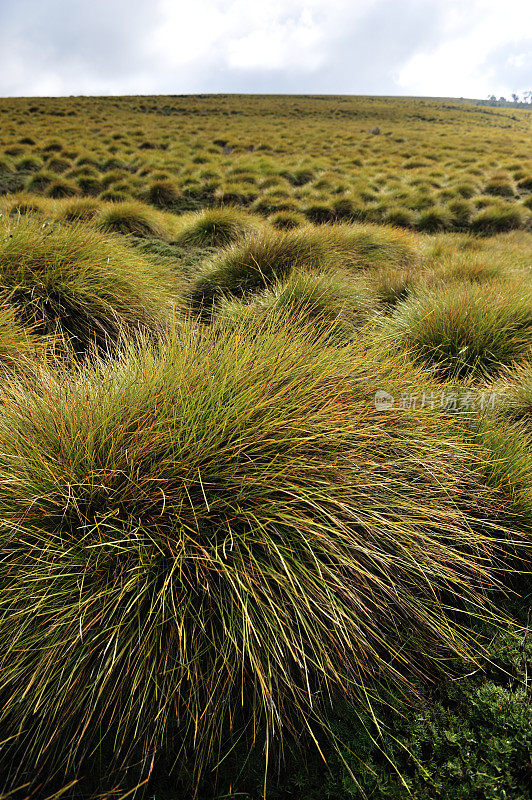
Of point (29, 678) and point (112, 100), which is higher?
point (112, 100)

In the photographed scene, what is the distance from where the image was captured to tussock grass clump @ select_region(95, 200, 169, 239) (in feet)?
18.1

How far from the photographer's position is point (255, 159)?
38.8 feet

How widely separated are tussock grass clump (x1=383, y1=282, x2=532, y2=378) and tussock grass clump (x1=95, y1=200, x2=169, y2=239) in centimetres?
402

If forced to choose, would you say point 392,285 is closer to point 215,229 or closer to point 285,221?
point 215,229

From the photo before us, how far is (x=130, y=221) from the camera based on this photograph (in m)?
5.61

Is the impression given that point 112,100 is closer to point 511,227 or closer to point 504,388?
point 511,227

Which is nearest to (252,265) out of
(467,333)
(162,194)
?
(467,333)

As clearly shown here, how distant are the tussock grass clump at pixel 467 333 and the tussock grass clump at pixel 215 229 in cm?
323

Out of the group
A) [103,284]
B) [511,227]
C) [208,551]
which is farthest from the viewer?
[511,227]

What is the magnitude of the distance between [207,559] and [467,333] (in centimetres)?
256

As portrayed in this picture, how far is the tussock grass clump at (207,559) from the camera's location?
48.1 inches

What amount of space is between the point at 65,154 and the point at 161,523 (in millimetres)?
13004

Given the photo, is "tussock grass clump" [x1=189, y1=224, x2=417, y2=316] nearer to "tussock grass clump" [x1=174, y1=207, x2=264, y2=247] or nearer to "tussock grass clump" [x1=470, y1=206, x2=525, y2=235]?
"tussock grass clump" [x1=174, y1=207, x2=264, y2=247]

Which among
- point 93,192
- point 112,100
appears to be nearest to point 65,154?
point 93,192
